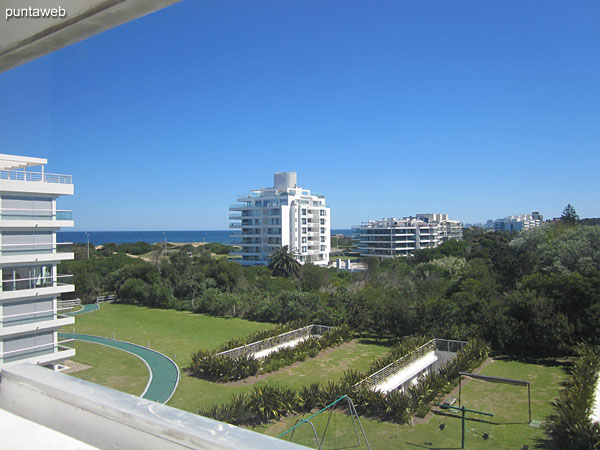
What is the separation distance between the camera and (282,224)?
132ft

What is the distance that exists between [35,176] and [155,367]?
636 centimetres

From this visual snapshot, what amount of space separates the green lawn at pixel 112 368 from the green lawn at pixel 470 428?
4.77 meters

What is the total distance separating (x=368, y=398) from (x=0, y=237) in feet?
28.9

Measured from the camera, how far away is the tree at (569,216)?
38.5 m

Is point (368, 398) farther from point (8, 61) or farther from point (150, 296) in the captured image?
point (150, 296)

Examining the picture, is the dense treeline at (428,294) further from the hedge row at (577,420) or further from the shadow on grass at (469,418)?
the shadow on grass at (469,418)

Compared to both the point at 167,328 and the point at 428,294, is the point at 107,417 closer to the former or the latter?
the point at 167,328

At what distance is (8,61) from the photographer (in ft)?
3.82

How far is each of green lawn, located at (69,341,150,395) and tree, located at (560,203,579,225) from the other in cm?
3688

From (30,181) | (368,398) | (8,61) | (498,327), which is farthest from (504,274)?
(8,61)

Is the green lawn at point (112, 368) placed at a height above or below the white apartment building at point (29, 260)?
below

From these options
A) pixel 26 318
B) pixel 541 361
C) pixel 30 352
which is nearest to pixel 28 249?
pixel 26 318

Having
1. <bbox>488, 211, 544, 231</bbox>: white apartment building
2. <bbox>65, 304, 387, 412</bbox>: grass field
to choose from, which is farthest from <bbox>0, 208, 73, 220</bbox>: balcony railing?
<bbox>488, 211, 544, 231</bbox>: white apartment building

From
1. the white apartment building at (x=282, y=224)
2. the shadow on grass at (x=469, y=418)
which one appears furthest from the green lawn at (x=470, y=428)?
the white apartment building at (x=282, y=224)
